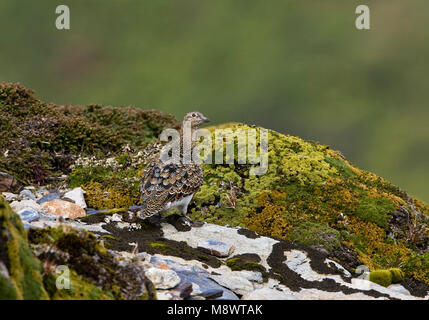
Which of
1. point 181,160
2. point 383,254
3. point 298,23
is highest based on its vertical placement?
point 298,23

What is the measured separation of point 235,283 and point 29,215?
3707 millimetres

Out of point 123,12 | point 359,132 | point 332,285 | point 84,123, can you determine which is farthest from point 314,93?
point 332,285

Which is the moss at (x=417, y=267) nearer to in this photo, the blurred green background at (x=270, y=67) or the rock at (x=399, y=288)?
the rock at (x=399, y=288)

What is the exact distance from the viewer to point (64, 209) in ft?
40.0

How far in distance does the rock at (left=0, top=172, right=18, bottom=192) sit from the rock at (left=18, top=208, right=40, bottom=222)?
3180mm

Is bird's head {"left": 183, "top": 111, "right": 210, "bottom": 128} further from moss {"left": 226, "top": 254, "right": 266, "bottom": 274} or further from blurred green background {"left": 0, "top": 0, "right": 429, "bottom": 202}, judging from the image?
blurred green background {"left": 0, "top": 0, "right": 429, "bottom": 202}

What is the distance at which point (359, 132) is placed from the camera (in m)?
37.8

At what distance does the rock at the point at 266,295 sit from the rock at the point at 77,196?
5228 mm

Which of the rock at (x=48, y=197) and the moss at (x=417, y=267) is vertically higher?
the rock at (x=48, y=197)

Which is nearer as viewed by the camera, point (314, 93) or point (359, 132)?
point (359, 132)

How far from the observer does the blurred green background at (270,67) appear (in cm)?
3834

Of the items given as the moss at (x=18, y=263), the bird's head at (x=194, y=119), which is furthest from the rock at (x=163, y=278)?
the bird's head at (x=194, y=119)
